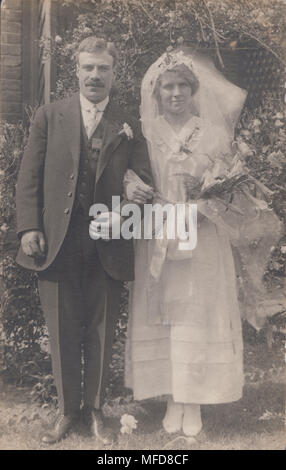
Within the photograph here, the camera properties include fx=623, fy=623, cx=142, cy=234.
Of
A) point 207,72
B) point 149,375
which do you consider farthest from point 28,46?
point 149,375

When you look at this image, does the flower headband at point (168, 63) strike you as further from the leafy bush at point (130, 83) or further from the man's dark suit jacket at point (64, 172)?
the man's dark suit jacket at point (64, 172)

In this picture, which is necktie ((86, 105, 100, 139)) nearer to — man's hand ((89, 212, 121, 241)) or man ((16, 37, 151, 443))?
man ((16, 37, 151, 443))

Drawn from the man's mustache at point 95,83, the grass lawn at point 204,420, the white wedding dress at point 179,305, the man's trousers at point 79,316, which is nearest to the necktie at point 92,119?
the man's mustache at point 95,83

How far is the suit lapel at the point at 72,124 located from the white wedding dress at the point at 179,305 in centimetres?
49

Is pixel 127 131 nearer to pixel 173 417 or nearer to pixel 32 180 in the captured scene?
pixel 32 180

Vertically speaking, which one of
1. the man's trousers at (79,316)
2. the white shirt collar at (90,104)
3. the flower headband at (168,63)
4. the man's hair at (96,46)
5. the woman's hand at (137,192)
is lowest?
the man's trousers at (79,316)

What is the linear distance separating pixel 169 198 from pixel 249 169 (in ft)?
1.88

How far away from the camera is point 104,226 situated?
12.4 ft

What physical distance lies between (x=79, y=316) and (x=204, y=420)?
3.41 ft

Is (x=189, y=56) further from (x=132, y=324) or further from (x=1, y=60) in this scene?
(x=132, y=324)


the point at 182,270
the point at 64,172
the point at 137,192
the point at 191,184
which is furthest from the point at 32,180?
the point at 182,270

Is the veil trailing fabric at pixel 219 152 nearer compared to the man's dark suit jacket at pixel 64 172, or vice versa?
the man's dark suit jacket at pixel 64 172

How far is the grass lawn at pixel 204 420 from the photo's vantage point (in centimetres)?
387

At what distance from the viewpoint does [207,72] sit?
12.9ft
